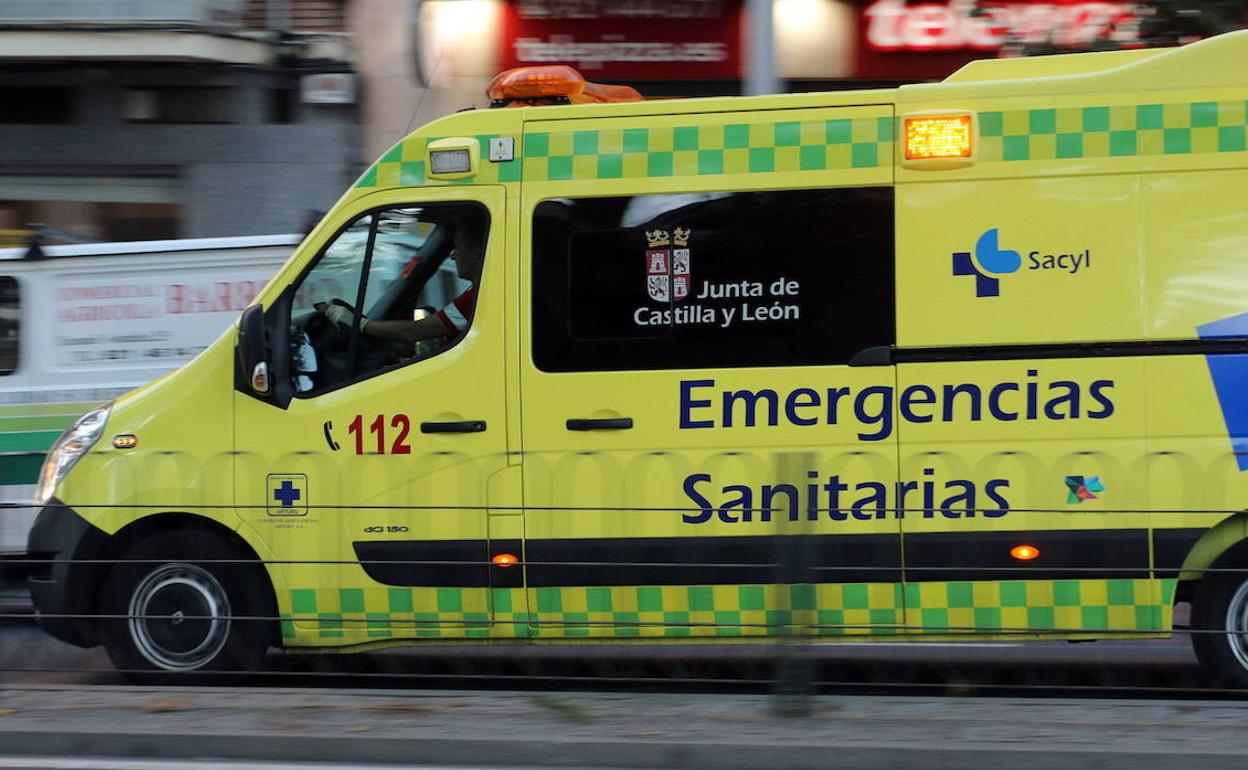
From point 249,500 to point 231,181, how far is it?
8716 mm

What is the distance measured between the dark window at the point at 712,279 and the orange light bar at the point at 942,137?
0.21 metres

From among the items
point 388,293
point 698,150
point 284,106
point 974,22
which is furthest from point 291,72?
point 698,150

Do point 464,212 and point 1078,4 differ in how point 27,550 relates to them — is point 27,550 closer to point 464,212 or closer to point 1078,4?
point 464,212

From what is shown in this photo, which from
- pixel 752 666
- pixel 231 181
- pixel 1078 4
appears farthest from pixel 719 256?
pixel 231 181

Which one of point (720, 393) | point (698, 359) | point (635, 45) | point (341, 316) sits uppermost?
point (635, 45)

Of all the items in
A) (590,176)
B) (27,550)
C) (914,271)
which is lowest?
(27,550)

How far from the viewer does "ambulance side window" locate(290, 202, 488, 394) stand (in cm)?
637

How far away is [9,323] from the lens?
9578 mm

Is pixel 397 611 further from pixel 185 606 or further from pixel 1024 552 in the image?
pixel 1024 552

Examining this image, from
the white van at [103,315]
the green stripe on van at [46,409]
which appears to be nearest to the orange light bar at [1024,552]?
the white van at [103,315]

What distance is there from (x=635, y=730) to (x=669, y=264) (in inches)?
81.3

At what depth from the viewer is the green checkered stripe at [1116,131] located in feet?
19.3

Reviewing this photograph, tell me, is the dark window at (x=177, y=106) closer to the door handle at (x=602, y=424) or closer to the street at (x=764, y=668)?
the street at (x=764, y=668)

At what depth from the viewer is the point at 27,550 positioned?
5895 mm
